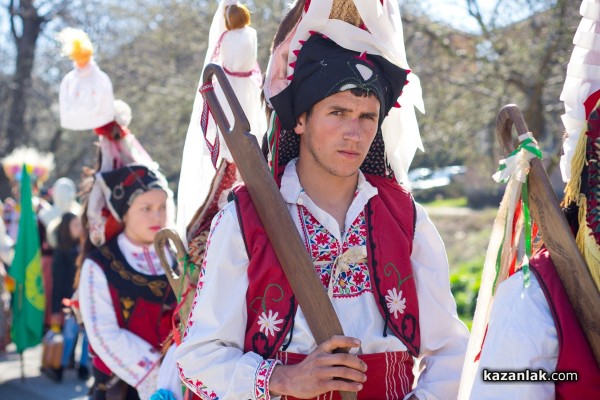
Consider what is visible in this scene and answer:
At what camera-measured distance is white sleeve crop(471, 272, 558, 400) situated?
7.07 ft

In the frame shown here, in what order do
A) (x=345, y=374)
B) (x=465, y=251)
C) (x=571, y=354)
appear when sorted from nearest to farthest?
1. (x=571, y=354)
2. (x=345, y=374)
3. (x=465, y=251)

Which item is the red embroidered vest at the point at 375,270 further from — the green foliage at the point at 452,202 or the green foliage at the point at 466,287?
the green foliage at the point at 452,202

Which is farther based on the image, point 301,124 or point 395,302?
point 301,124

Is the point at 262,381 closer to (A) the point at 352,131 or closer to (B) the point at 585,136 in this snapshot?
(A) the point at 352,131

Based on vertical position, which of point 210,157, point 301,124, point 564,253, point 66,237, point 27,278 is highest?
point 301,124

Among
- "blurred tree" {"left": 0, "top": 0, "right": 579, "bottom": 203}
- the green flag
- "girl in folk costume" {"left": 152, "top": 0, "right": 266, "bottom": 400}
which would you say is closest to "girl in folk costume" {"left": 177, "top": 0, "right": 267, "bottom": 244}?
"girl in folk costume" {"left": 152, "top": 0, "right": 266, "bottom": 400}

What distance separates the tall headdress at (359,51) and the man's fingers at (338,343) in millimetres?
621

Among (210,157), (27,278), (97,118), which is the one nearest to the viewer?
(210,157)

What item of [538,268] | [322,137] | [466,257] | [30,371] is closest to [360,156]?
[322,137]

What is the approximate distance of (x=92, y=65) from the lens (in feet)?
15.5

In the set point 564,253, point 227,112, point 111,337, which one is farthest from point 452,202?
point 564,253

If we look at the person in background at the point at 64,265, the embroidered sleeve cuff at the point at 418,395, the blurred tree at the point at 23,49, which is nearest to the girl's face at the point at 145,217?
the embroidered sleeve cuff at the point at 418,395

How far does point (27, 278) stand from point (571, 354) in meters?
7.70

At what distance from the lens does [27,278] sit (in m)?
9.09
